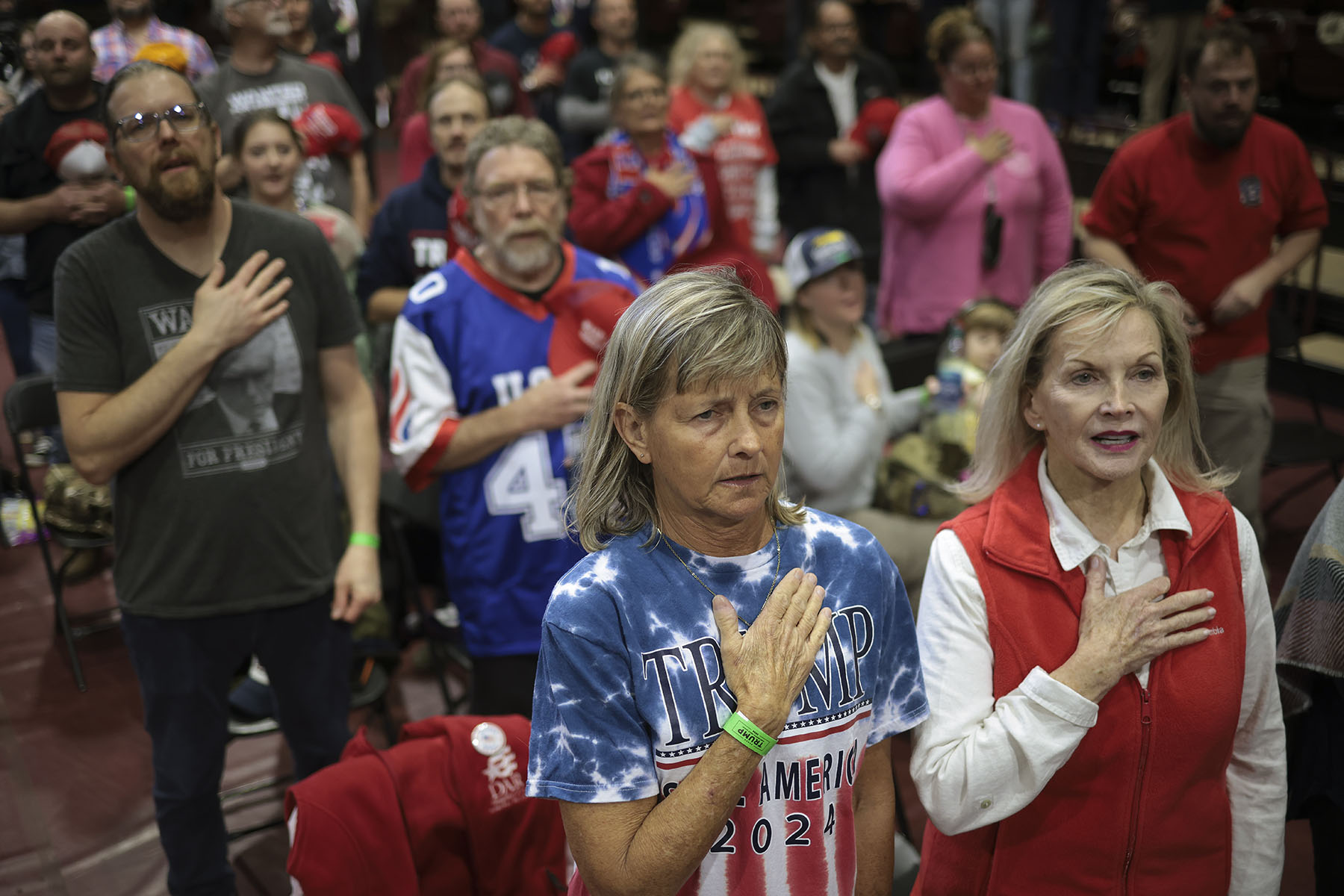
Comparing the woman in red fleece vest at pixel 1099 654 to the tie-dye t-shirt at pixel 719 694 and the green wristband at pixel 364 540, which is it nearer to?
the tie-dye t-shirt at pixel 719 694

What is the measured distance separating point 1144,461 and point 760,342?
2.34ft

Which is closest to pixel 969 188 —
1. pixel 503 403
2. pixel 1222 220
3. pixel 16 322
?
pixel 1222 220

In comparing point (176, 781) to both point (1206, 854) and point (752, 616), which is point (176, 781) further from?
point (1206, 854)

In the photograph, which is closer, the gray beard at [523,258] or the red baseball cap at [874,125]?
the gray beard at [523,258]

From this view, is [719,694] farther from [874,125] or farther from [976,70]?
[874,125]

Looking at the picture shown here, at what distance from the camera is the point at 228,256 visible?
2352 mm

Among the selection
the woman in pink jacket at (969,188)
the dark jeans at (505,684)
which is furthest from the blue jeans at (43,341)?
the woman in pink jacket at (969,188)

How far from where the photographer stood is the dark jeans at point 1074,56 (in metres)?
8.12

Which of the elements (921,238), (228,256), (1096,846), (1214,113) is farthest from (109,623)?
(1214,113)

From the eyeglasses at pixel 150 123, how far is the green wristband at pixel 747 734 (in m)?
1.63

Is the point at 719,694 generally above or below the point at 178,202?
below

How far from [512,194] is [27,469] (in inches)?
91.7

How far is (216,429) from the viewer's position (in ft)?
7.68

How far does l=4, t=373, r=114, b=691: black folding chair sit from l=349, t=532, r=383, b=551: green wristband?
5.03ft
